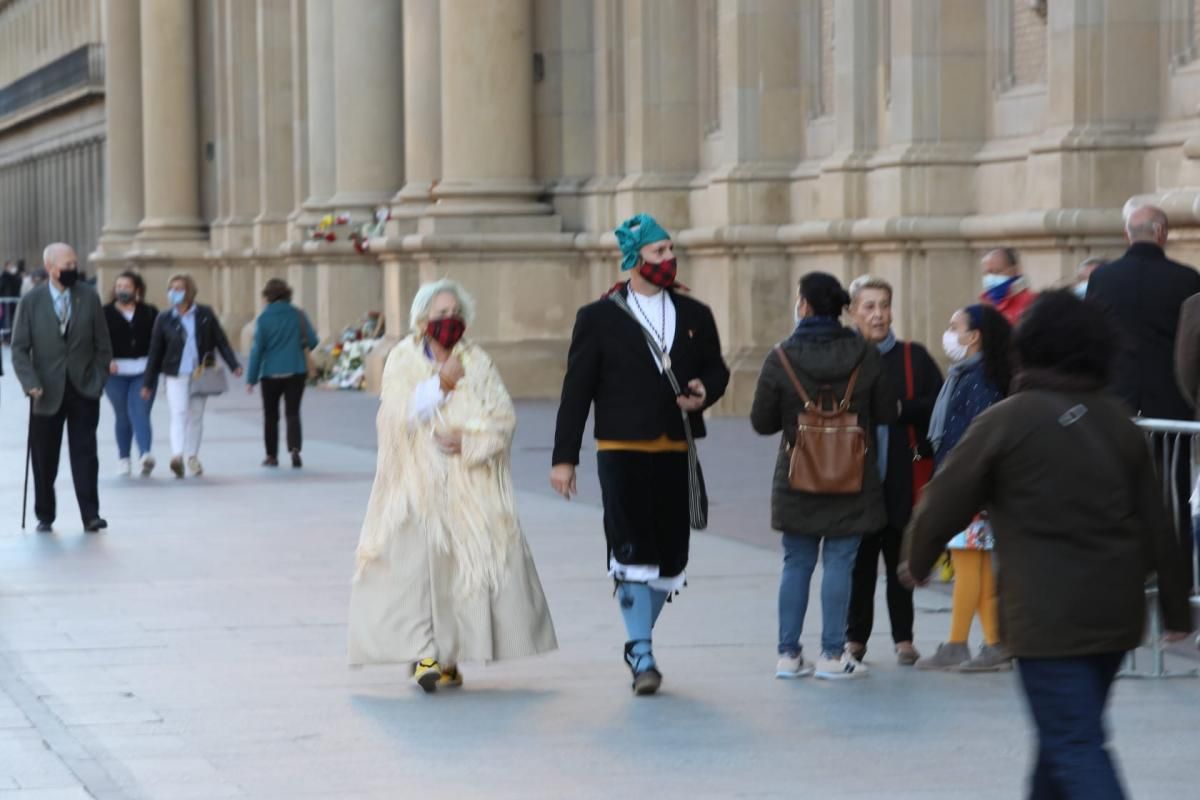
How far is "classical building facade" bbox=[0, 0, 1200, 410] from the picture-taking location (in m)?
17.0

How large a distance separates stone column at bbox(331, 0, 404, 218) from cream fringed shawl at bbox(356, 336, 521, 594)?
24.4 metres

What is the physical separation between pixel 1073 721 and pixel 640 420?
373 cm

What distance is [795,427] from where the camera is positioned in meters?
9.30

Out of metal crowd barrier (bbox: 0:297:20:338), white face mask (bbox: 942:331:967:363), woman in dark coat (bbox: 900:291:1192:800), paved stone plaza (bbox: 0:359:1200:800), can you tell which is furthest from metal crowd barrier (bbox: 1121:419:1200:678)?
metal crowd barrier (bbox: 0:297:20:338)

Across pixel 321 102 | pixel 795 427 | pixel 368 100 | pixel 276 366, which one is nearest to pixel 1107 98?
pixel 276 366

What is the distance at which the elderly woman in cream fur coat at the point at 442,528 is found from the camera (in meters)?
9.38

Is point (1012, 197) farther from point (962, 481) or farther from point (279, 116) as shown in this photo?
point (279, 116)

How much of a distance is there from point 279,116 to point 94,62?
88.3 ft

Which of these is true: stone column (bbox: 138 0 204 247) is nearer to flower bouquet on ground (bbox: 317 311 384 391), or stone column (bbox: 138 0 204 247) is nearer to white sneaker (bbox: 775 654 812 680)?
flower bouquet on ground (bbox: 317 311 384 391)

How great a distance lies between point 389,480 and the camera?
9578 millimetres

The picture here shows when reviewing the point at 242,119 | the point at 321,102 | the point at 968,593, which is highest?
the point at 242,119

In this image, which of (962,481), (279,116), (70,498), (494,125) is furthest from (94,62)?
(962,481)

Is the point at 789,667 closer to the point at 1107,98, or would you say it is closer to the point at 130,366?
the point at 1107,98

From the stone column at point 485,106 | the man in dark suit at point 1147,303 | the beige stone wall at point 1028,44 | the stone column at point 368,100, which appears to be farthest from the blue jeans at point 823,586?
the stone column at point 368,100
